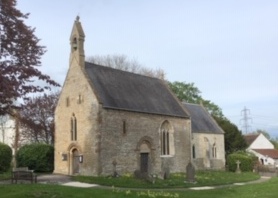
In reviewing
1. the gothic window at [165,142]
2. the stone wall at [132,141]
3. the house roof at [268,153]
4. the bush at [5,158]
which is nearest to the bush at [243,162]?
the stone wall at [132,141]

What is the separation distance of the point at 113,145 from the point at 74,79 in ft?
25.1

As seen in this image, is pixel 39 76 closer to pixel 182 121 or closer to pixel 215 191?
pixel 215 191

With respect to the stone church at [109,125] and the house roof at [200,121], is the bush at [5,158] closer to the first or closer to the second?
the stone church at [109,125]

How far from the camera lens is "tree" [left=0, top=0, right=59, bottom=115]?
14211 mm

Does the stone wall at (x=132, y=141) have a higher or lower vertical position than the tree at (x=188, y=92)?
lower

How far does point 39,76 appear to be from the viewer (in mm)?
15531

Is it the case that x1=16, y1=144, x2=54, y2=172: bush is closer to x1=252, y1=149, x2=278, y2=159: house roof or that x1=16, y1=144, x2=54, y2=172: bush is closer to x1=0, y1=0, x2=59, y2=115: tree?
x1=0, y1=0, x2=59, y2=115: tree

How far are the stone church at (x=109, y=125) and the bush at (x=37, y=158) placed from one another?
106 inches

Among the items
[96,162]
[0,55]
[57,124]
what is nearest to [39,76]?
[0,55]

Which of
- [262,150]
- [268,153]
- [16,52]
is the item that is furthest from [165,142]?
[262,150]

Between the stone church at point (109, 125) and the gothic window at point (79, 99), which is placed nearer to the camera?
the stone church at point (109, 125)

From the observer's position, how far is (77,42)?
35.6 m

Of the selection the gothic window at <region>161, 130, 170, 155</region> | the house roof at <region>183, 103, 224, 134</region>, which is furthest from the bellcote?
the house roof at <region>183, 103, 224, 134</region>

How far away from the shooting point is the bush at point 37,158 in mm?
38688
